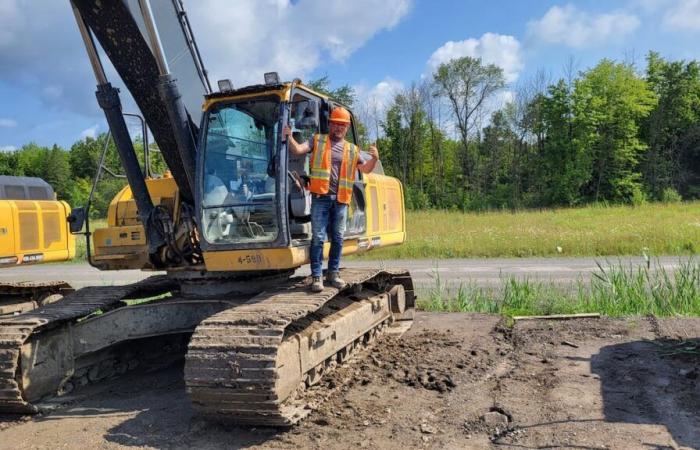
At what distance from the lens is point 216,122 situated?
5.66m

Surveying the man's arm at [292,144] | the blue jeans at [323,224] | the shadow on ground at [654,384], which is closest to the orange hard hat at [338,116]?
the man's arm at [292,144]

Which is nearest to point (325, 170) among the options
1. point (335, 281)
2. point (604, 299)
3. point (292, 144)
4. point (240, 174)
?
point (292, 144)

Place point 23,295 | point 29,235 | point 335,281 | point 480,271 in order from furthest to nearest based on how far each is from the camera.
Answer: point 480,271
point 23,295
point 29,235
point 335,281

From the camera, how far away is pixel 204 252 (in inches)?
214

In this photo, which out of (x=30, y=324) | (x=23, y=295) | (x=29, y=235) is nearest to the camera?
(x=30, y=324)

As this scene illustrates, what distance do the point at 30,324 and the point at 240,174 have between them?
2.17 meters

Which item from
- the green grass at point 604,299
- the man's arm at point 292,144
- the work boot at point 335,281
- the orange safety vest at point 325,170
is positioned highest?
the man's arm at point 292,144

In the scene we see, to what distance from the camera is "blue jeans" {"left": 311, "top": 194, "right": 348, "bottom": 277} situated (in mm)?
5441

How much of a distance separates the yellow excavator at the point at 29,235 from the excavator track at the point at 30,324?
197cm

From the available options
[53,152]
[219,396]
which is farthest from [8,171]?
[219,396]

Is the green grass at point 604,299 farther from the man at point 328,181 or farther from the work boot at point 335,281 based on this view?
the man at point 328,181

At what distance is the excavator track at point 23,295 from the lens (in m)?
8.47

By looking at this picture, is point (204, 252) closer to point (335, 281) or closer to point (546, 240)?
point (335, 281)

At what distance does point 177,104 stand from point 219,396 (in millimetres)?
2649
